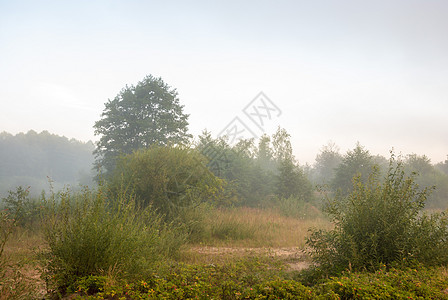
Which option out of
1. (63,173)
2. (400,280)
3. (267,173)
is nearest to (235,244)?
(400,280)

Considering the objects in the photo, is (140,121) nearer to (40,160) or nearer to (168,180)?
(168,180)

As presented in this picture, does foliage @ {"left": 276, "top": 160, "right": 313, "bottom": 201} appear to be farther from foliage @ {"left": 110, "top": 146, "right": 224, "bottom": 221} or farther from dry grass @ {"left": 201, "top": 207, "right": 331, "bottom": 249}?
foliage @ {"left": 110, "top": 146, "right": 224, "bottom": 221}

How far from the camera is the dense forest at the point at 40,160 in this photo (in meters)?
66.7

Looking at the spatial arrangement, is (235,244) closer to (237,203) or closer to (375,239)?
(375,239)

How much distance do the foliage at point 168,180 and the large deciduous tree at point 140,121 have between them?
43.9 ft

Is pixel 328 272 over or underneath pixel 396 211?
underneath

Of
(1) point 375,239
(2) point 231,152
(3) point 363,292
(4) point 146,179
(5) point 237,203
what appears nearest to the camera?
(3) point 363,292

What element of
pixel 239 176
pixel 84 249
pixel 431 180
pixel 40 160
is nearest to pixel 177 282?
pixel 84 249

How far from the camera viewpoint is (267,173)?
2978 cm

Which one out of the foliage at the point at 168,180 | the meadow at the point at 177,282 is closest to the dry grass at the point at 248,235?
the foliage at the point at 168,180

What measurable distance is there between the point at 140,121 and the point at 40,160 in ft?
224

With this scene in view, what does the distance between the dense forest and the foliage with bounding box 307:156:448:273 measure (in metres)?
65.5

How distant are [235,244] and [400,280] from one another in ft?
21.0

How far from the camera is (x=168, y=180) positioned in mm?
11352
